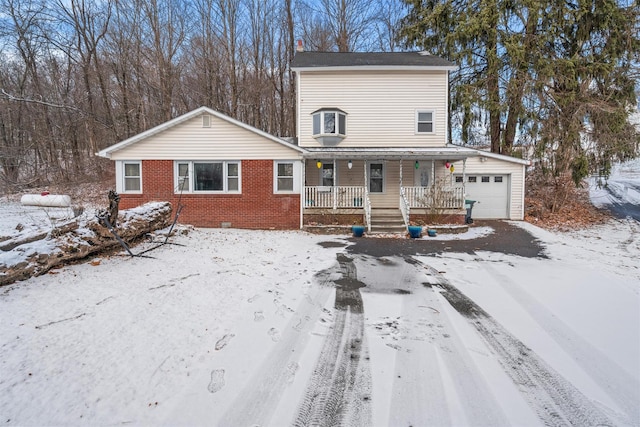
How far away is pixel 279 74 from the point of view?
88.1ft

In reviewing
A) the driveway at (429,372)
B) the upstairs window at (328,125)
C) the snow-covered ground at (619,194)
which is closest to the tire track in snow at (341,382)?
the driveway at (429,372)

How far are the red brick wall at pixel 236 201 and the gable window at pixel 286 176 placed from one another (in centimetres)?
19

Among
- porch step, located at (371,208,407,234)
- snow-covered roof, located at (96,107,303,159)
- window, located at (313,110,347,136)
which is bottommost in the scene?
porch step, located at (371,208,407,234)

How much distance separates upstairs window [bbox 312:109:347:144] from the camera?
15.1m

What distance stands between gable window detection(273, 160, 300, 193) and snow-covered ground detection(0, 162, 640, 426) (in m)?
6.54

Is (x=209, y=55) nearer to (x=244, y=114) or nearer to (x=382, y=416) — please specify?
(x=244, y=114)

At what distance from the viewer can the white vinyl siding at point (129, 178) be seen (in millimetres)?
13203

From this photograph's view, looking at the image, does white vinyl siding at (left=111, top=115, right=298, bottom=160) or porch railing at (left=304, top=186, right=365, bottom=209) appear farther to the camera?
porch railing at (left=304, top=186, right=365, bottom=209)

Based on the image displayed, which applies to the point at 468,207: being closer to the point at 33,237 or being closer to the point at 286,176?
the point at 286,176

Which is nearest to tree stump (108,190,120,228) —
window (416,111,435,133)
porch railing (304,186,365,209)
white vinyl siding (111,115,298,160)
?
white vinyl siding (111,115,298,160)

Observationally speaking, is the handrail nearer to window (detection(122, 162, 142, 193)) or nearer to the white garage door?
the white garage door

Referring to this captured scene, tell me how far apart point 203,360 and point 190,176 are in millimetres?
10815

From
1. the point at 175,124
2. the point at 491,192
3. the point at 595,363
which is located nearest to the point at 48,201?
the point at 175,124

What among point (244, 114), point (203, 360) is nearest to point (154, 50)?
point (244, 114)
